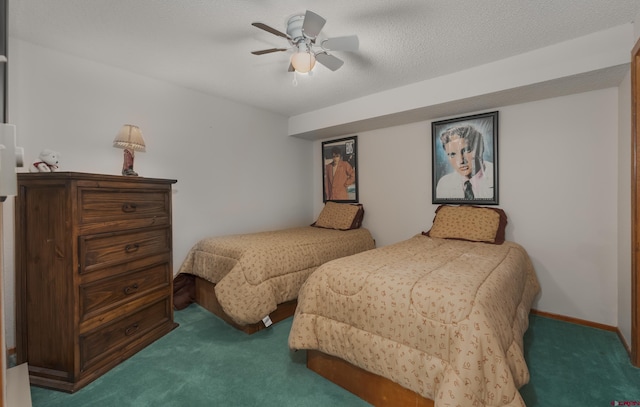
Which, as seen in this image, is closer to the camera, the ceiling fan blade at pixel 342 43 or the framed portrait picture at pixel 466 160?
the ceiling fan blade at pixel 342 43

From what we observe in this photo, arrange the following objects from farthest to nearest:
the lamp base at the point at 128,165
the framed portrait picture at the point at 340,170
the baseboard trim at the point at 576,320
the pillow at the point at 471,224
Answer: the framed portrait picture at the point at 340,170 < the pillow at the point at 471,224 < the baseboard trim at the point at 576,320 < the lamp base at the point at 128,165

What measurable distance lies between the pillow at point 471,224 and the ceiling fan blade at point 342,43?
1.90 m

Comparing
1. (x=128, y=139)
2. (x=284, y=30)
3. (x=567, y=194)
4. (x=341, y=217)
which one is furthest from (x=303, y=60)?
(x=567, y=194)

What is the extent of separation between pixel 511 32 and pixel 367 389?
247cm

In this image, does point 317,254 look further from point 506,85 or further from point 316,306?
point 506,85

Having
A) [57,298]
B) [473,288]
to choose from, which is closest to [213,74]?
[57,298]

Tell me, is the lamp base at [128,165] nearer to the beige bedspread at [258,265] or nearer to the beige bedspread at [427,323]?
the beige bedspread at [258,265]

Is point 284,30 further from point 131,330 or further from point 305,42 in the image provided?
point 131,330

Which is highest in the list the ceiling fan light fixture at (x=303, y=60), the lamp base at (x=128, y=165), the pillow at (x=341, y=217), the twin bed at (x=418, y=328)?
the ceiling fan light fixture at (x=303, y=60)

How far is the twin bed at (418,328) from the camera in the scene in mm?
1220

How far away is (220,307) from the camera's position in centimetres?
264

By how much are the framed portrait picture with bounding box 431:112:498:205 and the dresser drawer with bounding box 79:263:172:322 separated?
9.21 feet

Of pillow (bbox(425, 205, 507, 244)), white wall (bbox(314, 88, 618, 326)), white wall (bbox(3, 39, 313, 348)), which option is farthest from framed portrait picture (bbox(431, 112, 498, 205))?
white wall (bbox(3, 39, 313, 348))

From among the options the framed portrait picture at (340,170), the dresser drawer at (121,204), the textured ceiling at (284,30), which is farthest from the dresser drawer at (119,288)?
the framed portrait picture at (340,170)
